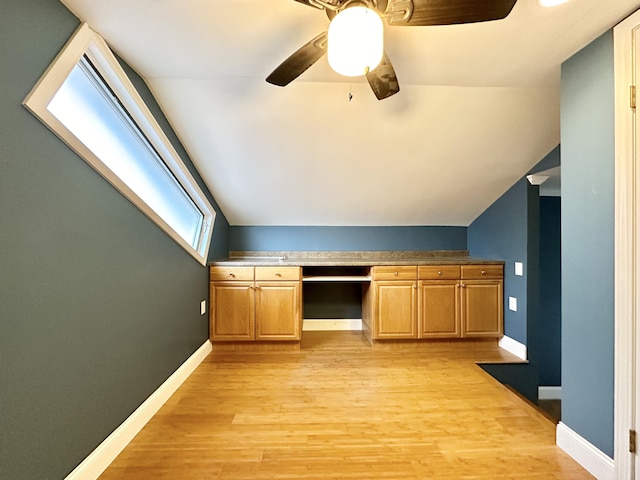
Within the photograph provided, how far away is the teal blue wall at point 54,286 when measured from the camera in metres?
1.06

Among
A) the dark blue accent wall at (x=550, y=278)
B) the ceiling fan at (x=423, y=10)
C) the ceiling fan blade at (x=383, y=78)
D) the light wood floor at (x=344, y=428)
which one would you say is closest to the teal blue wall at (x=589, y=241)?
the light wood floor at (x=344, y=428)

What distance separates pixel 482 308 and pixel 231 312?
8.63 ft

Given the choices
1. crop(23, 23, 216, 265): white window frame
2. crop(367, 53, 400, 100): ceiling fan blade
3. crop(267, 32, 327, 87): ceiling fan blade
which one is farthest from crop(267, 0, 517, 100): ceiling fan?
crop(23, 23, 216, 265): white window frame

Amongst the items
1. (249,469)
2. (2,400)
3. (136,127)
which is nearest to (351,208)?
(136,127)

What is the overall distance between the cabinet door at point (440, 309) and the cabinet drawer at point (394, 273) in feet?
0.51

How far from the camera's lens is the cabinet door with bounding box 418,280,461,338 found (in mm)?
3098

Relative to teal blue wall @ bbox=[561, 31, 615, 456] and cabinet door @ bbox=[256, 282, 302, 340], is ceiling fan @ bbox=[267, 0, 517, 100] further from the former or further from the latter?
cabinet door @ bbox=[256, 282, 302, 340]

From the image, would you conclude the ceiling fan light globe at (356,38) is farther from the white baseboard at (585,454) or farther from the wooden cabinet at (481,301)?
the wooden cabinet at (481,301)

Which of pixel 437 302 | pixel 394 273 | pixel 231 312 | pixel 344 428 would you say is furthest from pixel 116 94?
pixel 437 302

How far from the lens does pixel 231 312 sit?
9.82 feet

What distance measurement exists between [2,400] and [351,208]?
114 inches

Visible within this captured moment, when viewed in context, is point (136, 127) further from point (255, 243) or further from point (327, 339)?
point (327, 339)

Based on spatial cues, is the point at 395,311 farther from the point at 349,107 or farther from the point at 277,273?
the point at 349,107

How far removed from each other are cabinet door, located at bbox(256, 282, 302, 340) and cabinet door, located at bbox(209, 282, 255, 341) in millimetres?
81
